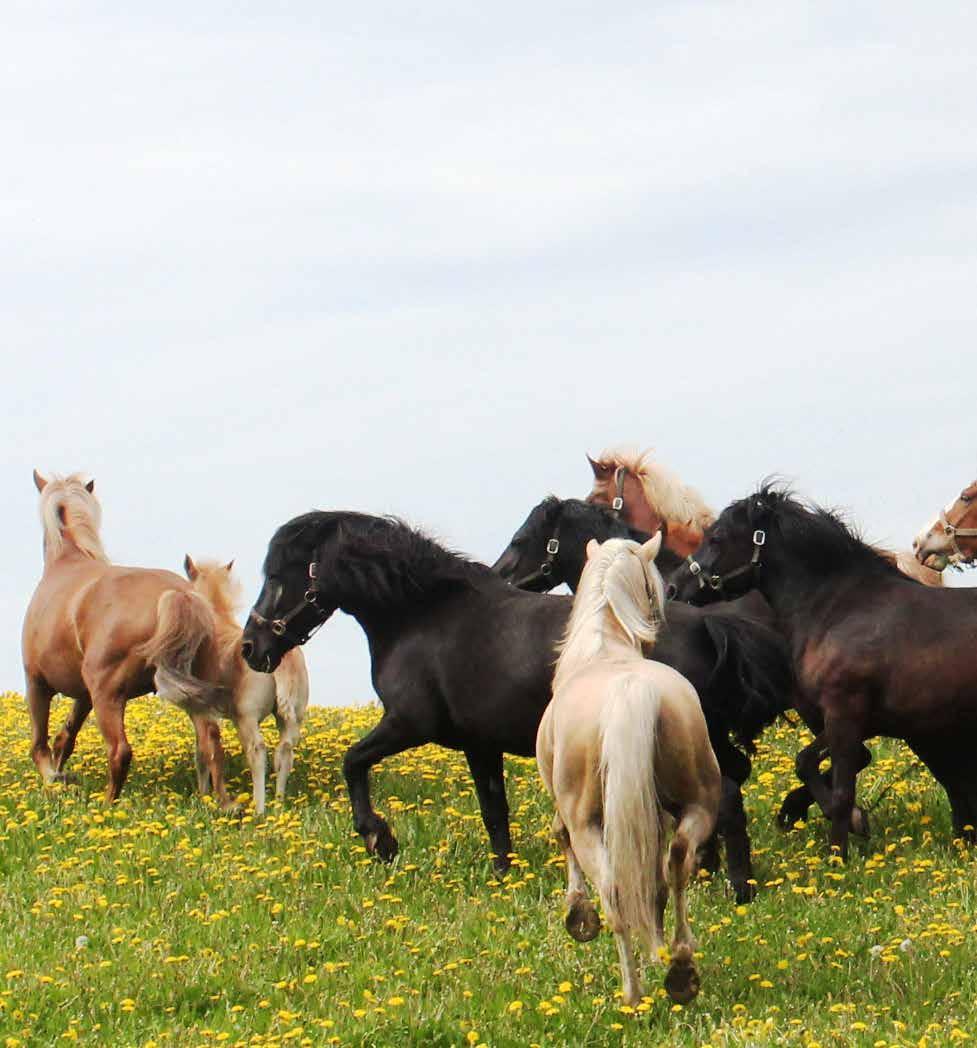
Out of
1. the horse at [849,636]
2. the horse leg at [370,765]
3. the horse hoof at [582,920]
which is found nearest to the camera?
the horse hoof at [582,920]

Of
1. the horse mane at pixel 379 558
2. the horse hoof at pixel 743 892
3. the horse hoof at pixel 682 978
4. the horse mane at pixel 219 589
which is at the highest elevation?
the horse mane at pixel 379 558

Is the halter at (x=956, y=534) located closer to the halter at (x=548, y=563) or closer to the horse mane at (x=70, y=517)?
the halter at (x=548, y=563)

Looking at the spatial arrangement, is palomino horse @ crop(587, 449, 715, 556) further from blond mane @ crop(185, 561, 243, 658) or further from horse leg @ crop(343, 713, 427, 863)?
horse leg @ crop(343, 713, 427, 863)

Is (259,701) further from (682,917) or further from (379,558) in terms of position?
(682,917)

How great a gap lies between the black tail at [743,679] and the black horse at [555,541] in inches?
70.2

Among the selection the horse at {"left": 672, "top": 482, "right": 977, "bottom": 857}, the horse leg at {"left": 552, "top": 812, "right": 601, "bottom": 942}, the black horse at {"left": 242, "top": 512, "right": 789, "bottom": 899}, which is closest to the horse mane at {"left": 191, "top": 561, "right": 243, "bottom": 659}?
the black horse at {"left": 242, "top": 512, "right": 789, "bottom": 899}

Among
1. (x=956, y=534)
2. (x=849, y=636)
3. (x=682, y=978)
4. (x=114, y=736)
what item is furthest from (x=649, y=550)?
(x=114, y=736)

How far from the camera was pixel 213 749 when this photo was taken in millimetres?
14359

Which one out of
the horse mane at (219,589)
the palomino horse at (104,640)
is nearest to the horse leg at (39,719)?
the palomino horse at (104,640)

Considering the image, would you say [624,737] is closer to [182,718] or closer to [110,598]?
[110,598]

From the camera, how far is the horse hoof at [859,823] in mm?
12609

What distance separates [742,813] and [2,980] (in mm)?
4452

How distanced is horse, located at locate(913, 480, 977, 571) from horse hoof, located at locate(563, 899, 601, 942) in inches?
268

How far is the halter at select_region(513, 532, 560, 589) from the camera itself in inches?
517
